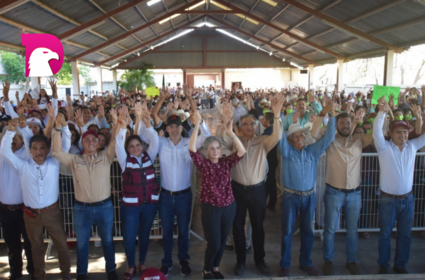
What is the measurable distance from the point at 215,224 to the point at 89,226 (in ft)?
4.09

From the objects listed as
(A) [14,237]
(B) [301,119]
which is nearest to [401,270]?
(B) [301,119]

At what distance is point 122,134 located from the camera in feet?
10.5

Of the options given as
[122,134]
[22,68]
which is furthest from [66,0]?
[22,68]

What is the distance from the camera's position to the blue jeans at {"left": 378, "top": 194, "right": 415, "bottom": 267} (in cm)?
334

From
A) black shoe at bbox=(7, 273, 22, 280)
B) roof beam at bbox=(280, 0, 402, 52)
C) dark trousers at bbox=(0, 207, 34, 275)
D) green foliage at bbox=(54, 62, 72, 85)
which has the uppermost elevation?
green foliage at bbox=(54, 62, 72, 85)

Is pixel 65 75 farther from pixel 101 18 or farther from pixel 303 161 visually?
pixel 303 161

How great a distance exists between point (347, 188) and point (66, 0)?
427 inches

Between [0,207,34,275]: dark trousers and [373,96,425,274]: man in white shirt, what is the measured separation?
147 inches

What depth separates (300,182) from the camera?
334 centimetres

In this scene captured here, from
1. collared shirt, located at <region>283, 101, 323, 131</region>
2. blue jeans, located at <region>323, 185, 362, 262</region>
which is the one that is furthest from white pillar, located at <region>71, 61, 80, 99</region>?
blue jeans, located at <region>323, 185, 362, 262</region>

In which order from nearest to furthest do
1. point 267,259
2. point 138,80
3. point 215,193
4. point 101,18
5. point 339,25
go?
1. point 215,193
2. point 267,259
3. point 101,18
4. point 339,25
5. point 138,80

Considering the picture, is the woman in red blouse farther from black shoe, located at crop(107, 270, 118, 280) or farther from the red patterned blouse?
black shoe, located at crop(107, 270, 118, 280)

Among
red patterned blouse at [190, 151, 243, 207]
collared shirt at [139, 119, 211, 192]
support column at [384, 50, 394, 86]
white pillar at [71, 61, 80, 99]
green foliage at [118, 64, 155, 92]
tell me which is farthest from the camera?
green foliage at [118, 64, 155, 92]

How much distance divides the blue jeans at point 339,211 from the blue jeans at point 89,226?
2281 millimetres
